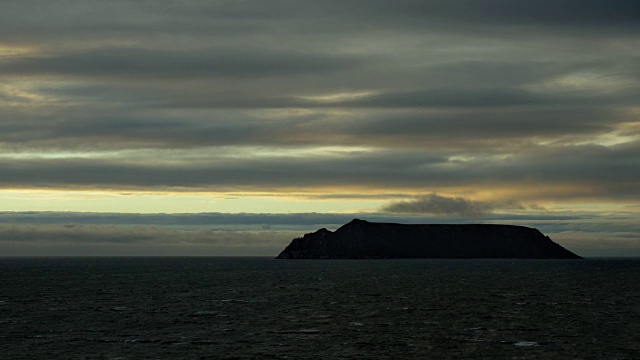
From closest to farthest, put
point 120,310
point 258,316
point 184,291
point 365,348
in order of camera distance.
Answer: point 365,348 < point 258,316 < point 120,310 < point 184,291

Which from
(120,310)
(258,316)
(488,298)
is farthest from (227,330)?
(488,298)

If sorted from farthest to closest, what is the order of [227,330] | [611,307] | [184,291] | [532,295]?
[184,291], [532,295], [611,307], [227,330]

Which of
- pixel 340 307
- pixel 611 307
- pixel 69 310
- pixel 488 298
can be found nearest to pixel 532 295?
pixel 488 298

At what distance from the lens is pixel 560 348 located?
5819cm

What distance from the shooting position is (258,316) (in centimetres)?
8175

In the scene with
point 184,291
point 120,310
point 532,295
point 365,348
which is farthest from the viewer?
point 184,291

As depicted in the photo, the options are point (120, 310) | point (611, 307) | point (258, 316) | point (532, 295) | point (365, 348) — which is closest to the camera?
point (365, 348)

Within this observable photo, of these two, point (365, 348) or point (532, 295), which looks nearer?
point (365, 348)

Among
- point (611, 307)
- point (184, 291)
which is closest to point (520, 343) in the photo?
point (611, 307)

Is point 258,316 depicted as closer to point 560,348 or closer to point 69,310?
point 69,310

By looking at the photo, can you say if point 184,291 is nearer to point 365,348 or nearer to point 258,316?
point 258,316

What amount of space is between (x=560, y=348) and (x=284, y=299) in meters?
54.9

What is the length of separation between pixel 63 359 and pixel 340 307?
45879mm

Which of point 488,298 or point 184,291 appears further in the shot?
point 184,291
